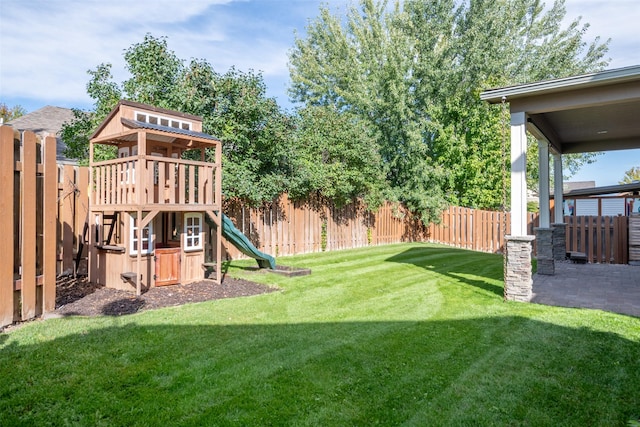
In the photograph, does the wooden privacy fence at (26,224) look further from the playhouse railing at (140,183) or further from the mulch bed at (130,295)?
the playhouse railing at (140,183)

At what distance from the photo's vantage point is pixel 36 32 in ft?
34.8

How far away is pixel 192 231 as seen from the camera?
766cm

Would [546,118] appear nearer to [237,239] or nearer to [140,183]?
[237,239]

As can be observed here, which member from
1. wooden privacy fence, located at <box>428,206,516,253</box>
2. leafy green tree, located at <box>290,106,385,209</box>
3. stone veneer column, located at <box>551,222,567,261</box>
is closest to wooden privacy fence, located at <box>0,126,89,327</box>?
leafy green tree, located at <box>290,106,385,209</box>

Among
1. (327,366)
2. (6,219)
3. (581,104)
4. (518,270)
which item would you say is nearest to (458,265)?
(518,270)

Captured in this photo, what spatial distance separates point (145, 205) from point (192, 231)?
1.39m

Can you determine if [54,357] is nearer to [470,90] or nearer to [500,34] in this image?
[470,90]

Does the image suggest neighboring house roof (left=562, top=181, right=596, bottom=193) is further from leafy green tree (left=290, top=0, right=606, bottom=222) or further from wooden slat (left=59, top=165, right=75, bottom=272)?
wooden slat (left=59, top=165, right=75, bottom=272)

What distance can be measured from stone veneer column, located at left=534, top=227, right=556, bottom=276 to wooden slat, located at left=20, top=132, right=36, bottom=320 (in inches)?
372

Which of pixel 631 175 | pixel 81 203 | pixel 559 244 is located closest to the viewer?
pixel 81 203

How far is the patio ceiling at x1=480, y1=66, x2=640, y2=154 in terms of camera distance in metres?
5.91

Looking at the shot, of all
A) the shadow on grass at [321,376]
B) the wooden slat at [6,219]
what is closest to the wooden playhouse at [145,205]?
the wooden slat at [6,219]

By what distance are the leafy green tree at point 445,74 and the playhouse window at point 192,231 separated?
1158cm

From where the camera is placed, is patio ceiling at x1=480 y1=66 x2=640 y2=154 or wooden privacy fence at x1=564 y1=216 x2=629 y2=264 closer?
patio ceiling at x1=480 y1=66 x2=640 y2=154
